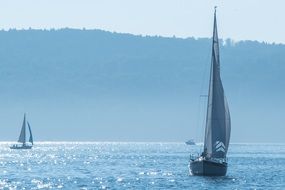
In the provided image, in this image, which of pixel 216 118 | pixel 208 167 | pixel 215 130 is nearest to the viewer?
pixel 208 167

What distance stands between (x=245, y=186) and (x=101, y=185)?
39.8 ft

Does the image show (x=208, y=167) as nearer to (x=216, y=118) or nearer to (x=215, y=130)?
(x=215, y=130)

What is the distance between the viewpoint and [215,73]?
99.2 m

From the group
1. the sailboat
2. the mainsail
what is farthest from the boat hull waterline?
the mainsail

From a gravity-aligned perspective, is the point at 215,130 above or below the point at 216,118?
below

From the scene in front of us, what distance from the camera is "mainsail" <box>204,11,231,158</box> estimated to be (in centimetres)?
9781

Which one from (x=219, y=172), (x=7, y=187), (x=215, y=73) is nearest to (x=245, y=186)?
(x=219, y=172)

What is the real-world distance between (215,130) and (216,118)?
1.13m

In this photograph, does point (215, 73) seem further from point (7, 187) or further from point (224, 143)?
point (7, 187)

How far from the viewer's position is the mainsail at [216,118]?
97.8 m

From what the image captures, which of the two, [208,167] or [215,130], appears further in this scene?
[215,130]

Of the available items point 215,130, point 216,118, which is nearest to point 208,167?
point 215,130

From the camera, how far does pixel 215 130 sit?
9825 cm

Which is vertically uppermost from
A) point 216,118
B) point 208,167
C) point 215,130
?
point 216,118
